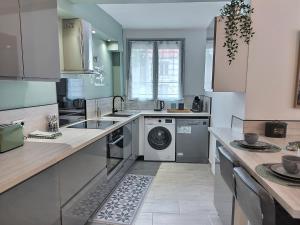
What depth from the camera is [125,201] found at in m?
2.71

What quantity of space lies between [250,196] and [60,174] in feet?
3.96

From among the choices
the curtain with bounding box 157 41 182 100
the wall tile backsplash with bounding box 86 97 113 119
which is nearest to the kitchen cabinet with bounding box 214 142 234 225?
the wall tile backsplash with bounding box 86 97 113 119

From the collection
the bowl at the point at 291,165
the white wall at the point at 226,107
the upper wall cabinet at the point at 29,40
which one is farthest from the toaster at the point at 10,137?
the white wall at the point at 226,107

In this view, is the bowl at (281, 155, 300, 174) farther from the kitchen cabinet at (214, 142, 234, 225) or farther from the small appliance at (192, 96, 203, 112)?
the small appliance at (192, 96, 203, 112)

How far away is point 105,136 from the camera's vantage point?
243 cm

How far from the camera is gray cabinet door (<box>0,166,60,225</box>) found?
1.11 meters

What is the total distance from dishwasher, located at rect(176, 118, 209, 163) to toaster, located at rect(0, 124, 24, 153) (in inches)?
109

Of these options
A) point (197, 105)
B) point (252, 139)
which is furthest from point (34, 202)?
point (197, 105)

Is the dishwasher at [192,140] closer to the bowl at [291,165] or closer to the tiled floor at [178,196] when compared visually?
the tiled floor at [178,196]

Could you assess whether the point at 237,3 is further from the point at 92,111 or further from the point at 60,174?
the point at 92,111

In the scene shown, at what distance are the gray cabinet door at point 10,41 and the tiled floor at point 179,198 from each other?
70.6 inches

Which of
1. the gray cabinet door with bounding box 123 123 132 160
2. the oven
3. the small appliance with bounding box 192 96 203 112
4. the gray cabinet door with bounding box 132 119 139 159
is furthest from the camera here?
the small appliance with bounding box 192 96 203 112

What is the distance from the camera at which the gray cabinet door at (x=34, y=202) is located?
43.7 inches

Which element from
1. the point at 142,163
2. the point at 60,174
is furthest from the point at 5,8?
the point at 142,163
